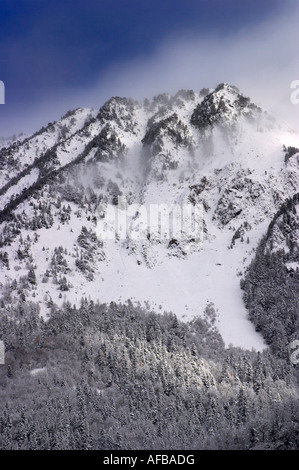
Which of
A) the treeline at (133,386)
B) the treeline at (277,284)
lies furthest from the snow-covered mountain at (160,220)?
the treeline at (133,386)

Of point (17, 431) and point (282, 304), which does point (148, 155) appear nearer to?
point (282, 304)

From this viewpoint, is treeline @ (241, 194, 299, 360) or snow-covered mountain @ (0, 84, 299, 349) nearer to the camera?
treeline @ (241, 194, 299, 360)

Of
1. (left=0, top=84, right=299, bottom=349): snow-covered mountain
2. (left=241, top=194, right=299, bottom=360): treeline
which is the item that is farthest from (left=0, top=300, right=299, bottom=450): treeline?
(left=0, top=84, right=299, bottom=349): snow-covered mountain

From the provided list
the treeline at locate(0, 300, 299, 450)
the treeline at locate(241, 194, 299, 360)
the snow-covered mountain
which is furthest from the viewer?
the snow-covered mountain

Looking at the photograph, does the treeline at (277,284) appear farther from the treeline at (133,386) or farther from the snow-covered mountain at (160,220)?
the treeline at (133,386)

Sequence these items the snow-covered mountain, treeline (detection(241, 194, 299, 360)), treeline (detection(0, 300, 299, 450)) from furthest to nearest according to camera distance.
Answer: the snow-covered mountain < treeline (detection(241, 194, 299, 360)) < treeline (detection(0, 300, 299, 450))

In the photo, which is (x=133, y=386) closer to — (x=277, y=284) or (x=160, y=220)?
(x=277, y=284)

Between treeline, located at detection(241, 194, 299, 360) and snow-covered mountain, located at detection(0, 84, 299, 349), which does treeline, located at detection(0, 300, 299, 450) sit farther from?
snow-covered mountain, located at detection(0, 84, 299, 349)
